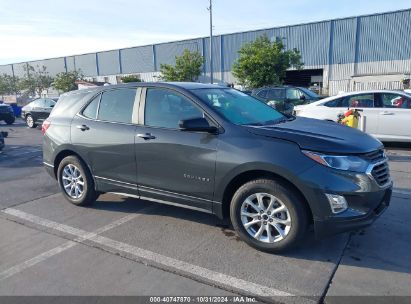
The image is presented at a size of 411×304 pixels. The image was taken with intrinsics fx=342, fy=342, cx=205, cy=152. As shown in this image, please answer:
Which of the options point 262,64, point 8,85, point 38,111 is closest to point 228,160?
point 38,111

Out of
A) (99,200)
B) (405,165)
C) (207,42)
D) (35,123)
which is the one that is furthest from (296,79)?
(99,200)

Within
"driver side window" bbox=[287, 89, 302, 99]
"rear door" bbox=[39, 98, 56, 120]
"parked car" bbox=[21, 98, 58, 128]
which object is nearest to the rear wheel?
"parked car" bbox=[21, 98, 58, 128]

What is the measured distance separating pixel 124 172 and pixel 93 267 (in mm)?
1367

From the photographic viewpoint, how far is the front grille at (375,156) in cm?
329

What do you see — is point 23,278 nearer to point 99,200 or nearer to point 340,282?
point 99,200

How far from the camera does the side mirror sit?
3525 millimetres

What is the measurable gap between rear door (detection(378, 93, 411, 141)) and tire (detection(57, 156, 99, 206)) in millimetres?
7119

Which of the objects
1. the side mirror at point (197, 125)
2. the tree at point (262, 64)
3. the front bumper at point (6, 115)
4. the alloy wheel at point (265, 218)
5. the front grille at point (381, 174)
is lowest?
the front bumper at point (6, 115)

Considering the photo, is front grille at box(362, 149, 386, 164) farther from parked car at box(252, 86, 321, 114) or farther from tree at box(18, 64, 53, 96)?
tree at box(18, 64, 53, 96)

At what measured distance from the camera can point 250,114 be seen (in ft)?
13.4

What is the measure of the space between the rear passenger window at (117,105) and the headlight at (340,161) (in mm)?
2314

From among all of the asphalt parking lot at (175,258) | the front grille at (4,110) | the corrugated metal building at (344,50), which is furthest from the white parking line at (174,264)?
the corrugated metal building at (344,50)

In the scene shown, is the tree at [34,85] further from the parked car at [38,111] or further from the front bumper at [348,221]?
the front bumper at [348,221]

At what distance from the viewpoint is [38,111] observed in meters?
16.1
